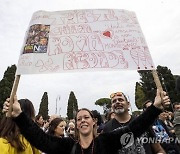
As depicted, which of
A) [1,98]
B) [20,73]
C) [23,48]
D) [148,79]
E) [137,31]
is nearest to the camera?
[20,73]

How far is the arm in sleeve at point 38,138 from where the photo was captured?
2.68 meters

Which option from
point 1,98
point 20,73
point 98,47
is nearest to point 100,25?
point 98,47

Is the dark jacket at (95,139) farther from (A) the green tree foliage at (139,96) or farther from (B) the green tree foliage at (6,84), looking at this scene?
(A) the green tree foliage at (139,96)

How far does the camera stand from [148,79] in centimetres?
4609

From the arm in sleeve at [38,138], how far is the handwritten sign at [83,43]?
0.67m

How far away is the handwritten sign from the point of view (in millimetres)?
3215

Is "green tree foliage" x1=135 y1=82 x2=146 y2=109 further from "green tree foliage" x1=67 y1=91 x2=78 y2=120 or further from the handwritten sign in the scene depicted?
the handwritten sign

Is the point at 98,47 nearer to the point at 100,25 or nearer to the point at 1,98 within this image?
the point at 100,25

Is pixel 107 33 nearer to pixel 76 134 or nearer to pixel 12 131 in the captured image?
pixel 76 134

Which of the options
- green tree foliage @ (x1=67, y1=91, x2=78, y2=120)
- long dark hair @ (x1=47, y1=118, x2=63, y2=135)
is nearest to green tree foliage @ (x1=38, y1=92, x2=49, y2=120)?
green tree foliage @ (x1=67, y1=91, x2=78, y2=120)

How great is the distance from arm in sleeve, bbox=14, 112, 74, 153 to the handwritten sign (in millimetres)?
672

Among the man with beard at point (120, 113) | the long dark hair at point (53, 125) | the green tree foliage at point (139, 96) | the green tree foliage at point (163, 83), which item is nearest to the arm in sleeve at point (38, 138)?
the man with beard at point (120, 113)

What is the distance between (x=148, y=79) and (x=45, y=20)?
4403 centimetres

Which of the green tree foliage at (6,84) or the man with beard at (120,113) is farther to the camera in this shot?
the green tree foliage at (6,84)
